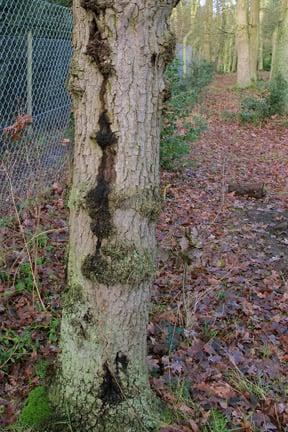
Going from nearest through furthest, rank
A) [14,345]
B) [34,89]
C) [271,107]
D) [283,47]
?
[14,345] → [34,89] → [271,107] → [283,47]

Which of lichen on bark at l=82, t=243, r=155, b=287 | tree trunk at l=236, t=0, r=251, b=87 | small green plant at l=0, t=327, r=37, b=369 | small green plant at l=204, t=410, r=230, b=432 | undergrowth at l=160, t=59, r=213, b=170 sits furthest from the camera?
tree trunk at l=236, t=0, r=251, b=87

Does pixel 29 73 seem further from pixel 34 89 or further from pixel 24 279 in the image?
pixel 24 279

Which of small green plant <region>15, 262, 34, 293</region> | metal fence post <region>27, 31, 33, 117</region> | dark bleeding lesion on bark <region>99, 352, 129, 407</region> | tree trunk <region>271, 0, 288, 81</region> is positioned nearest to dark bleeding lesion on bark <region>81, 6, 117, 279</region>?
dark bleeding lesion on bark <region>99, 352, 129, 407</region>

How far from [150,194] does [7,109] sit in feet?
11.7

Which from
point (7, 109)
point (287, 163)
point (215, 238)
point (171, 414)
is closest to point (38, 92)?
point (7, 109)

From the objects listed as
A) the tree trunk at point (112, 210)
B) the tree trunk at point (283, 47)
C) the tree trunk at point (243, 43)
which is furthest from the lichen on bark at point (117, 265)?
the tree trunk at point (243, 43)

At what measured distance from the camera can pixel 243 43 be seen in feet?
66.8

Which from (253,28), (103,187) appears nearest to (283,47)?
(253,28)

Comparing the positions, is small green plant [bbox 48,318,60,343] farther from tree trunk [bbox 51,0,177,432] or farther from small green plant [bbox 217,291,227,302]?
small green plant [bbox 217,291,227,302]

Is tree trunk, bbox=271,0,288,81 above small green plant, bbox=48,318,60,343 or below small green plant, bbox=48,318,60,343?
above

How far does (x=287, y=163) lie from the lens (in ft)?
31.8

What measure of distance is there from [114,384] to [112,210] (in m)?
0.97

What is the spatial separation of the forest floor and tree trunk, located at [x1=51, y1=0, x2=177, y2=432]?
0.42 meters

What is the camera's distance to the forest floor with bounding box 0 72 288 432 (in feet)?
9.43
